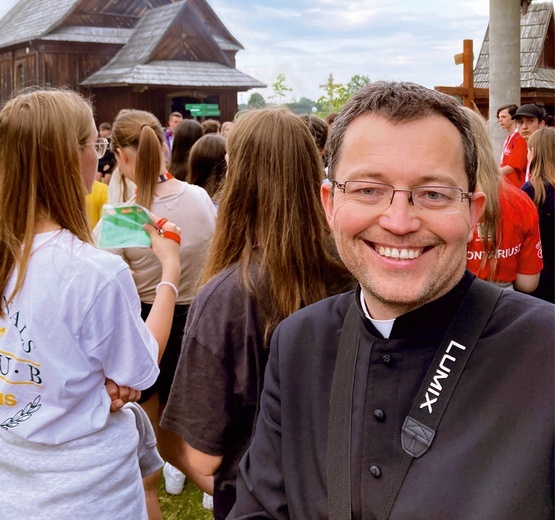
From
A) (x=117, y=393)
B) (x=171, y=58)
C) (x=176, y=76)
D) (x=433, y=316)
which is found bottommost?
(x=117, y=393)

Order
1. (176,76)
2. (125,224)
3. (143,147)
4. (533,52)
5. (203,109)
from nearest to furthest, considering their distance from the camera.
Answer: (125,224) < (143,147) < (533,52) < (203,109) < (176,76)

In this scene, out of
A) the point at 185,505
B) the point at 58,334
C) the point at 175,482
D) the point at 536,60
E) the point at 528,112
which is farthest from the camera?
the point at 536,60

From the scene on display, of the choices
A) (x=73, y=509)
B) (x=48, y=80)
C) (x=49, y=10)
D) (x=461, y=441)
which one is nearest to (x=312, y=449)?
(x=461, y=441)

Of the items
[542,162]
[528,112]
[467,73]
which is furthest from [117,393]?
[467,73]

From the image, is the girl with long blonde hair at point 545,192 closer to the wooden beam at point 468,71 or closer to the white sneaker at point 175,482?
the white sneaker at point 175,482

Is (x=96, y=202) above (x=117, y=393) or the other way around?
above

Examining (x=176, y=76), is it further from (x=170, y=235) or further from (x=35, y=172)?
(x=35, y=172)

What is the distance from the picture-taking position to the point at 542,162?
15.8 ft

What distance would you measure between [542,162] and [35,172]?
3896 mm

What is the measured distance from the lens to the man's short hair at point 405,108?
57.5 inches

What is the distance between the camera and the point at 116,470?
6.82 feet

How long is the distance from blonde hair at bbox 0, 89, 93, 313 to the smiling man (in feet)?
2.92

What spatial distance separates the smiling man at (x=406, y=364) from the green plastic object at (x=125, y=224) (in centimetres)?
127

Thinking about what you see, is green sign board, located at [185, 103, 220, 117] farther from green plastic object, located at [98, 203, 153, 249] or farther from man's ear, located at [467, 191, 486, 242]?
man's ear, located at [467, 191, 486, 242]
